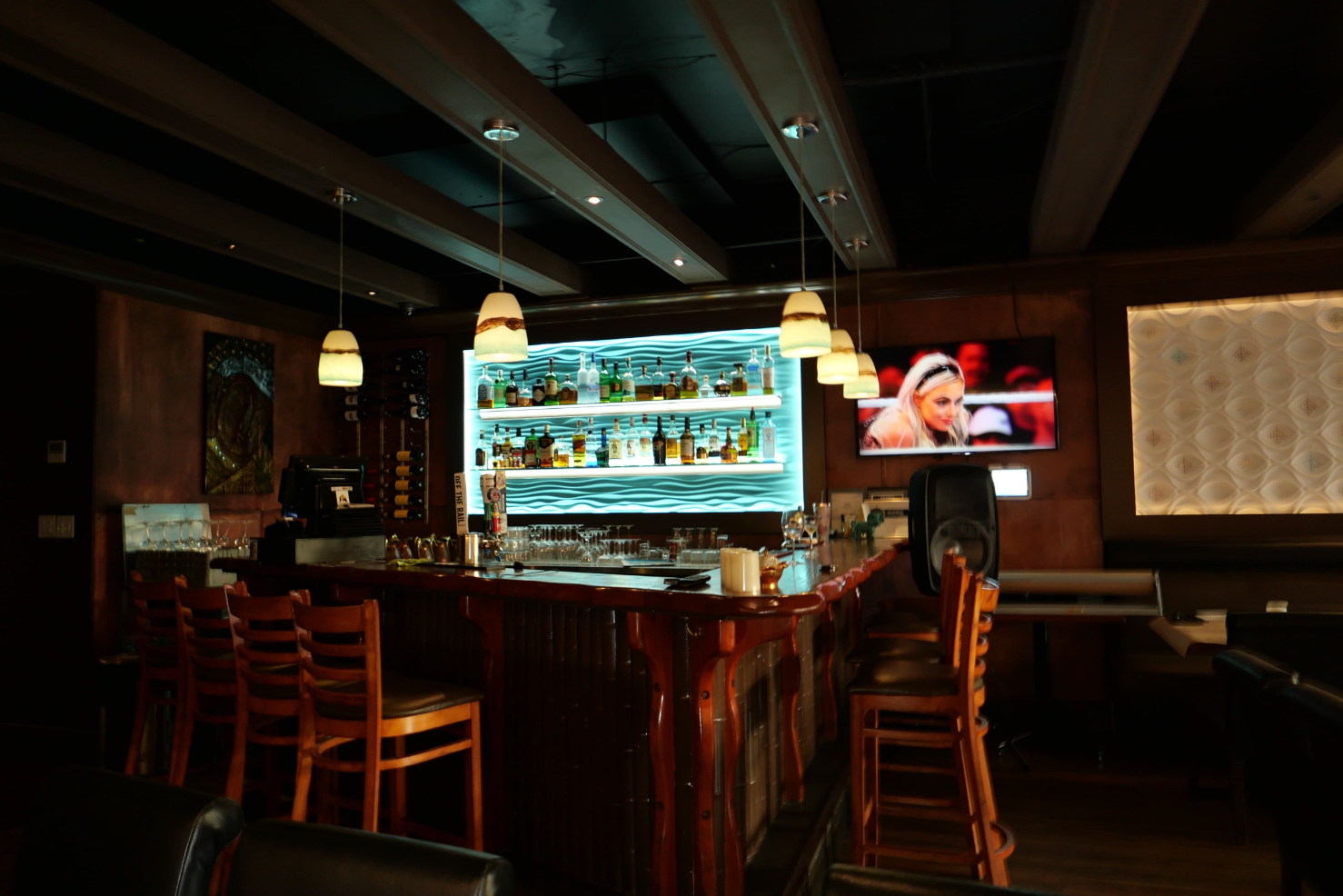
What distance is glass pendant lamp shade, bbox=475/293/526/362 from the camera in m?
3.62

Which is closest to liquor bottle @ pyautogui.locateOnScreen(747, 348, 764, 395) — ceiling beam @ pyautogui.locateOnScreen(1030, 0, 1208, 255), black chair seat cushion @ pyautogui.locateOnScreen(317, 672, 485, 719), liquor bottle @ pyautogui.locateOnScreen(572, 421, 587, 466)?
liquor bottle @ pyautogui.locateOnScreen(572, 421, 587, 466)

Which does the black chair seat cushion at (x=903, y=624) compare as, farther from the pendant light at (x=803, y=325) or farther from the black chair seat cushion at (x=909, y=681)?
the pendant light at (x=803, y=325)

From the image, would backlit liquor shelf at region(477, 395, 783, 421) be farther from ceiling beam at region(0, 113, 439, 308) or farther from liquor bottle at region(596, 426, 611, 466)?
ceiling beam at region(0, 113, 439, 308)

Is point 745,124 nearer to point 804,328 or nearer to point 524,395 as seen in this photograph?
point 804,328

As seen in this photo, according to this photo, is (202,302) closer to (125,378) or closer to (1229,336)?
(125,378)

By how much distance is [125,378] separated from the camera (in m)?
5.45

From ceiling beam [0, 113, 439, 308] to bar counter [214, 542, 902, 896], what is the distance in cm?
212

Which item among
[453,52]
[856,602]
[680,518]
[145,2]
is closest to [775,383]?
[680,518]

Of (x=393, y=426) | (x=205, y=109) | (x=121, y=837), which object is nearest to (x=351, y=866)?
(x=121, y=837)

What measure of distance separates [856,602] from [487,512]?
2438mm

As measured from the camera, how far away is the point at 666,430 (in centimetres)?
649

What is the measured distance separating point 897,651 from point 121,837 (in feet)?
8.78

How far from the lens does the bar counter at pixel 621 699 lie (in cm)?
259

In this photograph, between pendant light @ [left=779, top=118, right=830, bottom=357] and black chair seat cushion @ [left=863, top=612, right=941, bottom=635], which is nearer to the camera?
pendant light @ [left=779, top=118, right=830, bottom=357]
